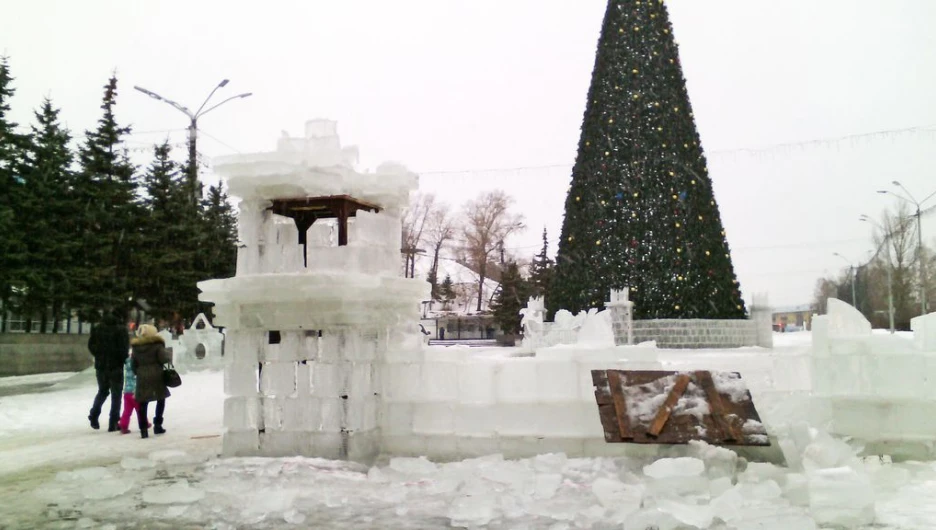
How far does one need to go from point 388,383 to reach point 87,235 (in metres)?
20.5

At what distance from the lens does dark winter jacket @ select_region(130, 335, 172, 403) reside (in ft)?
29.4

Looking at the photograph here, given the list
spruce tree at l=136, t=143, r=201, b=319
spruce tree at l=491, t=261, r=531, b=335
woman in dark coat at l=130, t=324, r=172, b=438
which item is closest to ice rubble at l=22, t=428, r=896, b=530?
woman in dark coat at l=130, t=324, r=172, b=438

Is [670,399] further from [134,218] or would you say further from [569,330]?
[134,218]

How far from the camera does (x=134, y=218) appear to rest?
25.0 m

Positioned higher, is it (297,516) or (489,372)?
(489,372)

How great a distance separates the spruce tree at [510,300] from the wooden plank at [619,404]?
34.5 metres

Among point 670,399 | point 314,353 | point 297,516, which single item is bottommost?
point 297,516

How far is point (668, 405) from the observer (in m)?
6.36

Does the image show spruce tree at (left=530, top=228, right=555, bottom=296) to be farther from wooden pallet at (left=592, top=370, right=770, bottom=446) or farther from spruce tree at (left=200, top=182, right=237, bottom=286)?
wooden pallet at (left=592, top=370, right=770, bottom=446)

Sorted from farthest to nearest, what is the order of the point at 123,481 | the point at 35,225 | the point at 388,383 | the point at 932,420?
the point at 35,225 < the point at 388,383 < the point at 932,420 < the point at 123,481

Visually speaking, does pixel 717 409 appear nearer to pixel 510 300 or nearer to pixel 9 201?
pixel 9 201

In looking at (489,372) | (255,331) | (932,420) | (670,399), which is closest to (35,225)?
(255,331)

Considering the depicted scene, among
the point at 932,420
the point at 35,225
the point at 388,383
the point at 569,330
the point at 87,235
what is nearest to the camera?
the point at 932,420

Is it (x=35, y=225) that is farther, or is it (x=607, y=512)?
(x=35, y=225)
